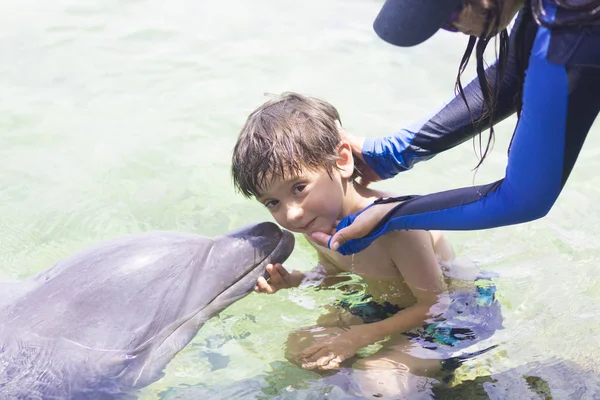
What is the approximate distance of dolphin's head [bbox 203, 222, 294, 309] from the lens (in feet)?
13.7

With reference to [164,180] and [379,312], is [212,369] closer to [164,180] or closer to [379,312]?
[379,312]

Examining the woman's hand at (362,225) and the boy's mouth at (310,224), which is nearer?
the woman's hand at (362,225)

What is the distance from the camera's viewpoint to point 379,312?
4688mm

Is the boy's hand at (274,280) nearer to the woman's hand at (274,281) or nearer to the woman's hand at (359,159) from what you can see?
the woman's hand at (274,281)

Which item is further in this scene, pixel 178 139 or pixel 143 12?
pixel 143 12

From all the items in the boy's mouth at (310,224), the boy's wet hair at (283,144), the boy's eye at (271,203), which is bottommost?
the boy's mouth at (310,224)

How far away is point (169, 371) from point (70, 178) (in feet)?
9.55

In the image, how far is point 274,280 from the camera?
14.2 ft

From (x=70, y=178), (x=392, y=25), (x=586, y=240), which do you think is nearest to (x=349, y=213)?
(x=392, y=25)

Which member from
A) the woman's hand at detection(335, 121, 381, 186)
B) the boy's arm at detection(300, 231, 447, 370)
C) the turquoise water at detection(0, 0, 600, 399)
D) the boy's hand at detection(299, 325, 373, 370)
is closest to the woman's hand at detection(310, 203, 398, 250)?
the boy's arm at detection(300, 231, 447, 370)

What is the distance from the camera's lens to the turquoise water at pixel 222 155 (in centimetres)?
455

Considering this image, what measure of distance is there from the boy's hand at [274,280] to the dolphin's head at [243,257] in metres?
0.04

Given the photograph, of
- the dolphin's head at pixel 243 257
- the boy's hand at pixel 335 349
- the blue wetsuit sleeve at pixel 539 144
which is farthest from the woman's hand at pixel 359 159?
the blue wetsuit sleeve at pixel 539 144

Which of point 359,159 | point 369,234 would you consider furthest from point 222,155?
point 369,234
